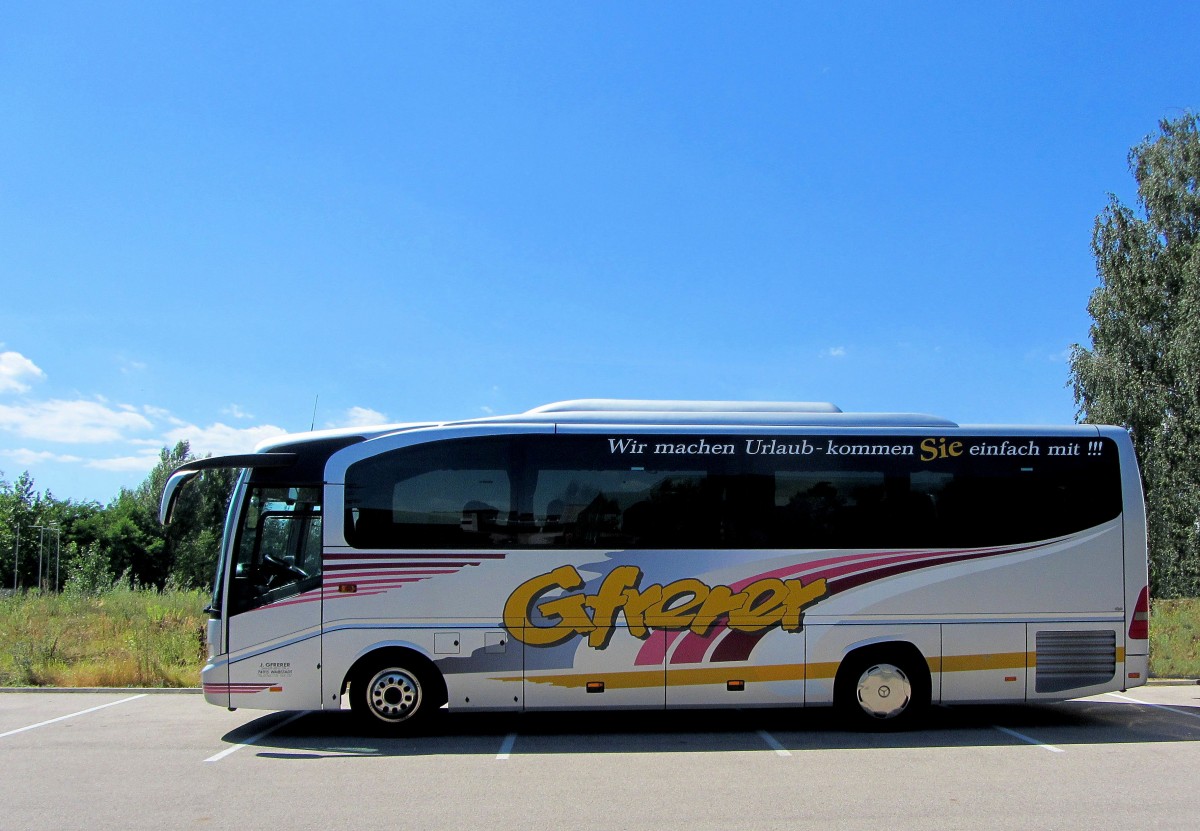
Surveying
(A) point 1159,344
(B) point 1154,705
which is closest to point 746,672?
(B) point 1154,705

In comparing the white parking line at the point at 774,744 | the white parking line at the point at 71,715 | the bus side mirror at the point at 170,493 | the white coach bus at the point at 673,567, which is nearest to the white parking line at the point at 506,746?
the white coach bus at the point at 673,567

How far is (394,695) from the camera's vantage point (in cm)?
988

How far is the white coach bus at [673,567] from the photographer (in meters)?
9.79

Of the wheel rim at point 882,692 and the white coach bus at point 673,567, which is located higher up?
the white coach bus at point 673,567

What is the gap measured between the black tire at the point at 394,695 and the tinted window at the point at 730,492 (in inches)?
51.7

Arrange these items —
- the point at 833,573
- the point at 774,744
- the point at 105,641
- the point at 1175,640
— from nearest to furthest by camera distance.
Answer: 1. the point at 774,744
2. the point at 833,573
3. the point at 105,641
4. the point at 1175,640

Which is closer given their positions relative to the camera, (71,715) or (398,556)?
(398,556)

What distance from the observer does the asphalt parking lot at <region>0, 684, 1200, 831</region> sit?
6.80 metres

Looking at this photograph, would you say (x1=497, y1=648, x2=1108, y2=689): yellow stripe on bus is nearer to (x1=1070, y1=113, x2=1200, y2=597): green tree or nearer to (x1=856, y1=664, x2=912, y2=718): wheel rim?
(x1=856, y1=664, x2=912, y2=718): wheel rim

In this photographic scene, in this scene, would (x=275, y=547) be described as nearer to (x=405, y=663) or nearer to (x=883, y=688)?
(x=405, y=663)

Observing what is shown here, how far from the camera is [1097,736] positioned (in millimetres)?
9914

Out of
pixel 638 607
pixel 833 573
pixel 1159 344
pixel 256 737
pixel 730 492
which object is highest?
pixel 1159 344

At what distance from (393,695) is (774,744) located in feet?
13.2

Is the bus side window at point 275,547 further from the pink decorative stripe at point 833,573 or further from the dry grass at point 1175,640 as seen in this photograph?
the dry grass at point 1175,640
